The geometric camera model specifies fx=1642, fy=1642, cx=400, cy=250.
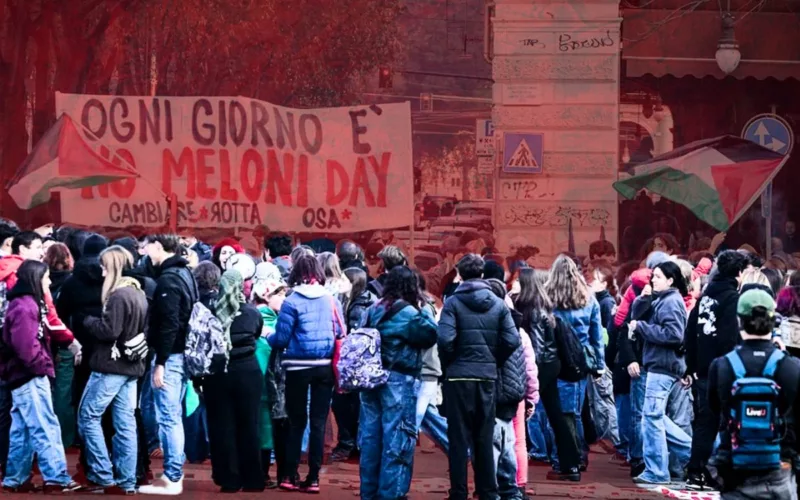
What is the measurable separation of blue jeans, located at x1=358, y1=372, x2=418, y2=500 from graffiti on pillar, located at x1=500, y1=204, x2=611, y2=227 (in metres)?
11.7

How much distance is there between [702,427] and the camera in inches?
477

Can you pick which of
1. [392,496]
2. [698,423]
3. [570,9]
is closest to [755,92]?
[570,9]

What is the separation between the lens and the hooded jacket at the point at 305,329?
1180 centimetres

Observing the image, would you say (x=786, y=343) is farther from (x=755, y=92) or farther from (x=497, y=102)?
(x=755, y=92)

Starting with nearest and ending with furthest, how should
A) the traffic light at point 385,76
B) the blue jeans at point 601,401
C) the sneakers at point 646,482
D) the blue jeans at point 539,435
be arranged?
the sneakers at point 646,482 < the blue jeans at point 539,435 < the blue jeans at point 601,401 < the traffic light at point 385,76

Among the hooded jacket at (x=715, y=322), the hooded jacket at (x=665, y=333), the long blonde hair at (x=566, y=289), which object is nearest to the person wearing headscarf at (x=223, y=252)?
the long blonde hair at (x=566, y=289)

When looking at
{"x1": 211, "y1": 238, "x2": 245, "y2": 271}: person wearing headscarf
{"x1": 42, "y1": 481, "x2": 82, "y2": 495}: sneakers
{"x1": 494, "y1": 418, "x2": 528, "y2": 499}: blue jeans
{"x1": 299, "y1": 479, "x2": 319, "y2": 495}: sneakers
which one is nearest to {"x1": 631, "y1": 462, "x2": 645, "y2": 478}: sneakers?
{"x1": 494, "y1": 418, "x2": 528, "y2": 499}: blue jeans

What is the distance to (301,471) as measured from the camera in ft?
44.0

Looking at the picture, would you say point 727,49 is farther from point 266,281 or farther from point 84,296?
point 84,296

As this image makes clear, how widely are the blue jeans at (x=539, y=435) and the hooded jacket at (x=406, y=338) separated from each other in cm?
283

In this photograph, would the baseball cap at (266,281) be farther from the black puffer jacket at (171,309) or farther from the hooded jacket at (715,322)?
the hooded jacket at (715,322)

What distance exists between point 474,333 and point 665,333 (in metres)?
1.90

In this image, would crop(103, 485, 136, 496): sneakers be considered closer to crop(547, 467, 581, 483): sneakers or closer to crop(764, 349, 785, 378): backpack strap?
crop(547, 467, 581, 483): sneakers

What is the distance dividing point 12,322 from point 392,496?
2832 mm
